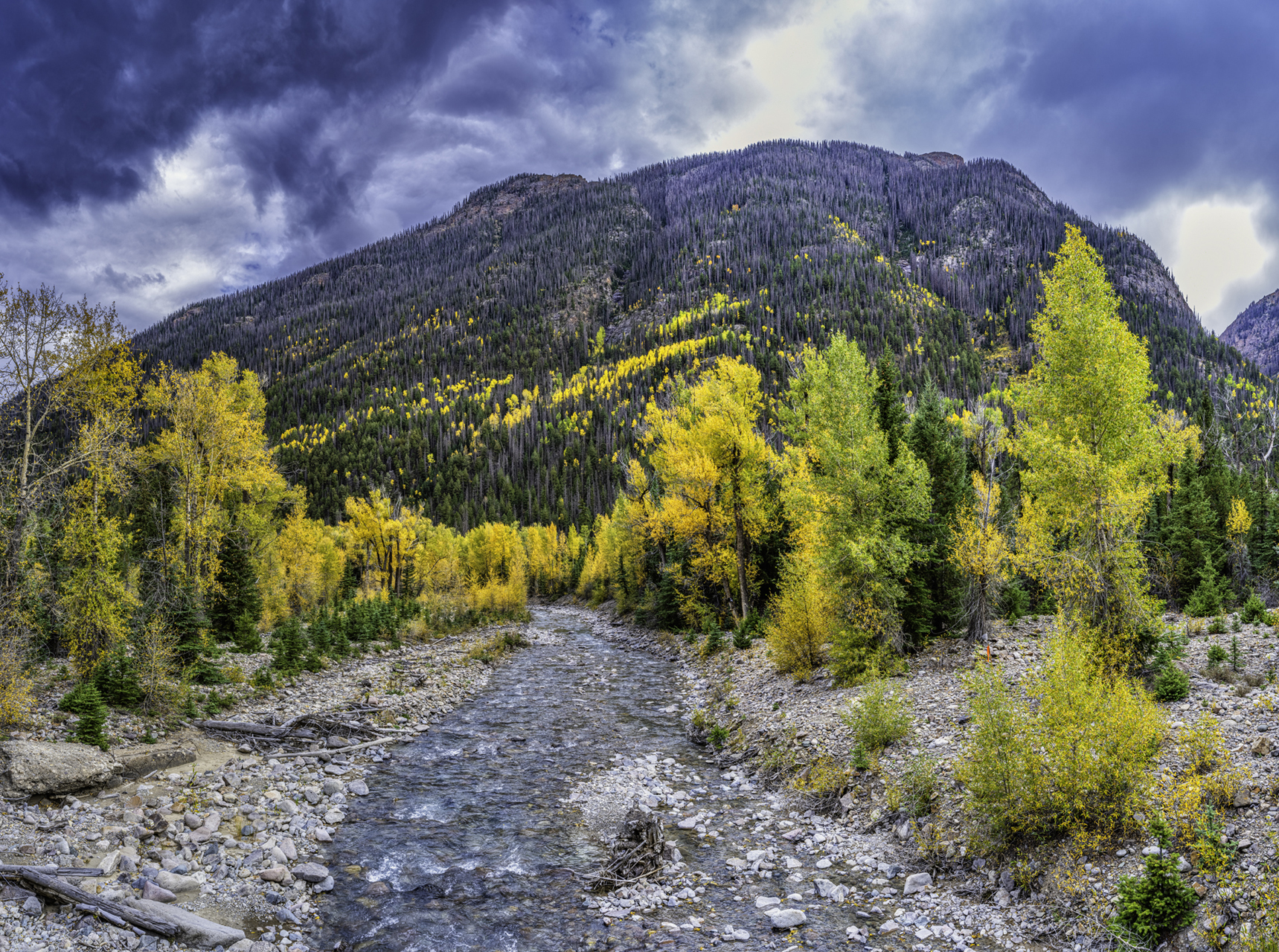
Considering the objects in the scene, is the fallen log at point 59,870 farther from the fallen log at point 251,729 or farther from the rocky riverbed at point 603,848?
the fallen log at point 251,729

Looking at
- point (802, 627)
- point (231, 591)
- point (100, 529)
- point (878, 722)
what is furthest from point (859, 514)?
point (231, 591)

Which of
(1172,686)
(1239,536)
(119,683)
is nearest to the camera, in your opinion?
(1172,686)

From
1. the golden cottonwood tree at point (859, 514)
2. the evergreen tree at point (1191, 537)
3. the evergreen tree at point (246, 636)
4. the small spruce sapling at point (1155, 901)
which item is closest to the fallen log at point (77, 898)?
the small spruce sapling at point (1155, 901)

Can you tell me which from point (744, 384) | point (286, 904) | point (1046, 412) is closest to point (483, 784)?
point (286, 904)

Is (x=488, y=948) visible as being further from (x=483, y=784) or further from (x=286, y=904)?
(x=483, y=784)

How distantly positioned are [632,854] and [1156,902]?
7.26 meters

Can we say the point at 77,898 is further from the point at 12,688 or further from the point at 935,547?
the point at 935,547

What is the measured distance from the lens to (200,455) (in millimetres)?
25594

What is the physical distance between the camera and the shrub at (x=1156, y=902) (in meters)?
6.46

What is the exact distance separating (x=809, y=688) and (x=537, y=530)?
277ft

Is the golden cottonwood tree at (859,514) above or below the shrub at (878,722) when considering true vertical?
above

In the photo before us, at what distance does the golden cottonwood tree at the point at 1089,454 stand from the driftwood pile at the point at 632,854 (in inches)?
405

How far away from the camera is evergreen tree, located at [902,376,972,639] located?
2000 cm

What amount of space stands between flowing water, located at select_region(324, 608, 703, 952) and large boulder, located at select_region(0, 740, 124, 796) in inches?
185
